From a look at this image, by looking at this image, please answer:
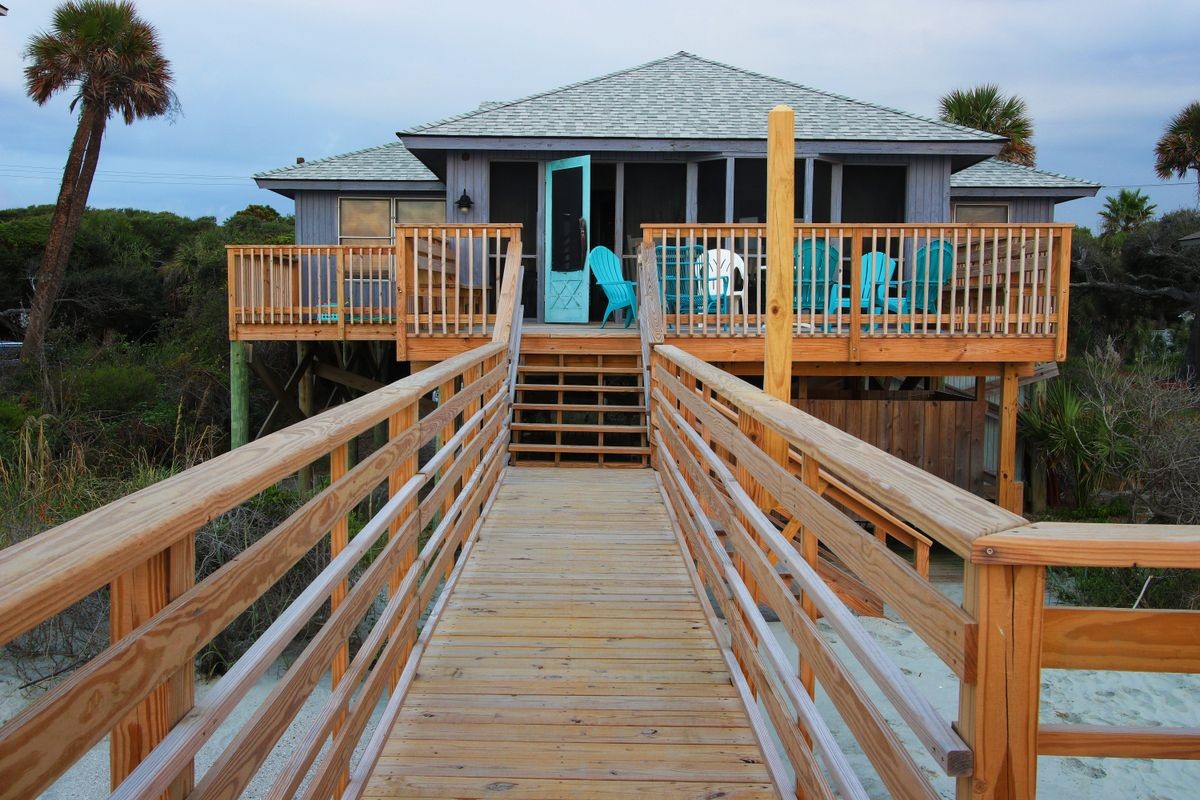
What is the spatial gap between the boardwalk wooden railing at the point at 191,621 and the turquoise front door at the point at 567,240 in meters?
10.00

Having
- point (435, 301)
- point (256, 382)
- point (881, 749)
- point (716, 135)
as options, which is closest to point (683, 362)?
point (881, 749)

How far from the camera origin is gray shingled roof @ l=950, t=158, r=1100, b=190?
1520 cm

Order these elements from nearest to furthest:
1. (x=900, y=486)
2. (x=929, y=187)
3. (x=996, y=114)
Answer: (x=900, y=486)
(x=929, y=187)
(x=996, y=114)

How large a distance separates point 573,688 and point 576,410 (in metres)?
5.95

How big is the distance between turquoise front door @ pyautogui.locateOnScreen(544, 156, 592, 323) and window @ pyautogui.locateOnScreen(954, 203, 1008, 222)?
6317 millimetres

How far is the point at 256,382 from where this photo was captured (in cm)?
1927

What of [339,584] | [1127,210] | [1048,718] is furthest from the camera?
[1127,210]

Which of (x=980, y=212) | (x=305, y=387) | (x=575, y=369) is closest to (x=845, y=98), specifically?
(x=980, y=212)

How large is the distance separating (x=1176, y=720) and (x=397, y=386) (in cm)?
592

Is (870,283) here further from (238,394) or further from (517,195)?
(238,394)

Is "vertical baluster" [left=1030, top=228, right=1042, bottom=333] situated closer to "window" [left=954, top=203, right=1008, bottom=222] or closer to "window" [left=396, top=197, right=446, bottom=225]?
"window" [left=954, top=203, right=1008, bottom=222]

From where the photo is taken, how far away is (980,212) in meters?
15.5

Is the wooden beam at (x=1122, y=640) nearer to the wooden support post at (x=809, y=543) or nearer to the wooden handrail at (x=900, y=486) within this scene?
the wooden handrail at (x=900, y=486)

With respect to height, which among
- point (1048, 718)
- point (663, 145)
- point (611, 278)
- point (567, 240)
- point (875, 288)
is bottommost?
point (1048, 718)
